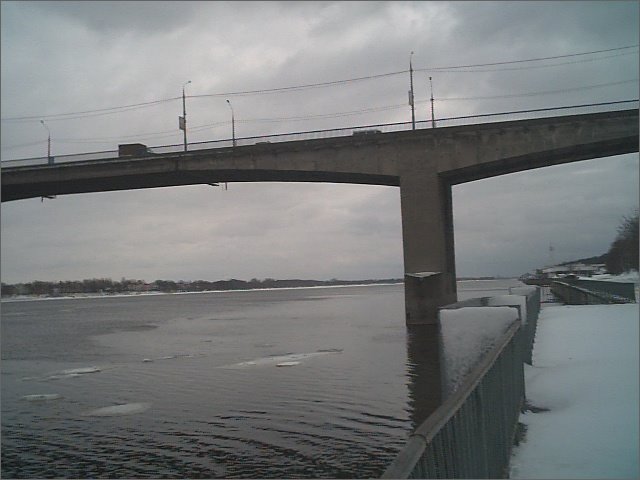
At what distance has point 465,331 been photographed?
27.7 ft

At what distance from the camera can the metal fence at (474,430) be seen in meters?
3.41

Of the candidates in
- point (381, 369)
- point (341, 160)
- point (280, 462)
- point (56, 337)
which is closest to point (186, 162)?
point (341, 160)

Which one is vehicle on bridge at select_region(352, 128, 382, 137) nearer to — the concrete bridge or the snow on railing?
the concrete bridge

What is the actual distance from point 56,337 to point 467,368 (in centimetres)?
3942

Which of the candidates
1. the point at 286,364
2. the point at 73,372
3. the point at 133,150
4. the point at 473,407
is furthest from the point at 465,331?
the point at 133,150

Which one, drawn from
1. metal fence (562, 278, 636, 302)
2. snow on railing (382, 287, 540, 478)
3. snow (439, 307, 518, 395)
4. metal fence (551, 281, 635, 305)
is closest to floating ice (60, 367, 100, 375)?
snow on railing (382, 287, 540, 478)

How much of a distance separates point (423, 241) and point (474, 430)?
3178cm

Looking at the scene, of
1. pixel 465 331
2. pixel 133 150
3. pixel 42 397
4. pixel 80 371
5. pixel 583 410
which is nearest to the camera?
pixel 583 410

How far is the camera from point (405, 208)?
36.5m

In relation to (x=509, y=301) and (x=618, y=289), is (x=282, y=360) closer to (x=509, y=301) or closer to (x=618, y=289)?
(x=509, y=301)

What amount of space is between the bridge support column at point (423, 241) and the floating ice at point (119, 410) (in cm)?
2183

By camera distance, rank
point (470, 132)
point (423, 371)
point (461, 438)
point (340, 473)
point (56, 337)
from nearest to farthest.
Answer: point (461, 438)
point (340, 473)
point (423, 371)
point (470, 132)
point (56, 337)

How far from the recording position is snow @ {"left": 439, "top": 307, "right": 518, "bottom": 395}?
815 cm

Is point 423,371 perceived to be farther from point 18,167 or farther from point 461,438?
point 18,167
